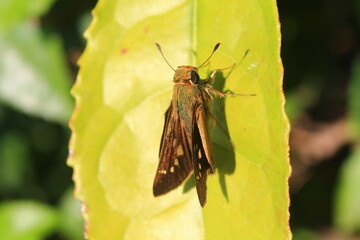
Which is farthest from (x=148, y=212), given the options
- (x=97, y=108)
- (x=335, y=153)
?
(x=335, y=153)

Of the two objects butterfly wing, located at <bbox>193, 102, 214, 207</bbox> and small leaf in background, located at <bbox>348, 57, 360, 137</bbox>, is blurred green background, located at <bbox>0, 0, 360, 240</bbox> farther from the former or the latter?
butterfly wing, located at <bbox>193, 102, 214, 207</bbox>

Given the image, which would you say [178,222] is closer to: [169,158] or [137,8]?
[169,158]

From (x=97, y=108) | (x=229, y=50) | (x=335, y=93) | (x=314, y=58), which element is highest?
(x=229, y=50)

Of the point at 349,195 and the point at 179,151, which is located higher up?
the point at 179,151


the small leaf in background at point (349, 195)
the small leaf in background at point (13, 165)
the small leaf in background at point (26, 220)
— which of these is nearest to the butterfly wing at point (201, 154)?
the small leaf in background at point (349, 195)

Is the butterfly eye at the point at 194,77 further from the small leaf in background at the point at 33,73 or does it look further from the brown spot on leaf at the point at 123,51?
the small leaf in background at the point at 33,73

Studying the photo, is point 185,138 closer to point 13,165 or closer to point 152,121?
point 152,121

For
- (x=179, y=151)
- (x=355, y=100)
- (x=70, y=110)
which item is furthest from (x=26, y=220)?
(x=355, y=100)

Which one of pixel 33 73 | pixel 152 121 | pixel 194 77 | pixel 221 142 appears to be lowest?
pixel 33 73
